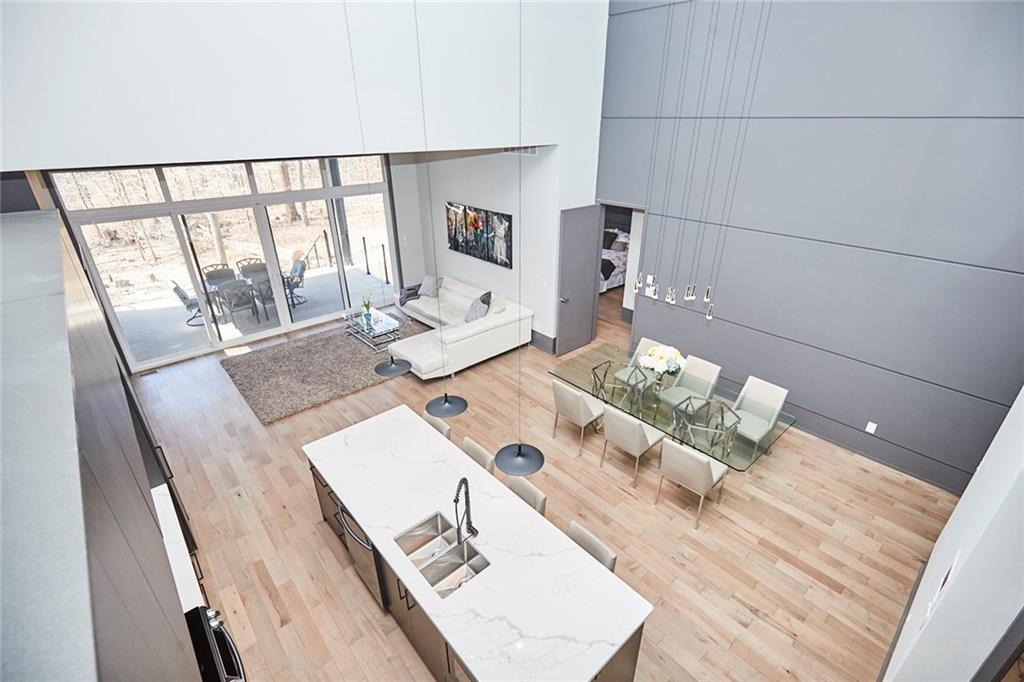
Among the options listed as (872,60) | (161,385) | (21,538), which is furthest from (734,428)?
(161,385)

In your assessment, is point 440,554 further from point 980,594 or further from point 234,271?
point 234,271

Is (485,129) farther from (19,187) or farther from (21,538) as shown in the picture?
(21,538)

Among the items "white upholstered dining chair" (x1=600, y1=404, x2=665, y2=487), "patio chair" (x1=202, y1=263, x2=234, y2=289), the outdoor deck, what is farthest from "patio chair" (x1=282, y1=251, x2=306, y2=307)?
"white upholstered dining chair" (x1=600, y1=404, x2=665, y2=487)

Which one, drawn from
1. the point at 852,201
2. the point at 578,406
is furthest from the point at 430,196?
the point at 852,201

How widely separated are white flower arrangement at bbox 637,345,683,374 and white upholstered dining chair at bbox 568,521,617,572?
2.27 metres

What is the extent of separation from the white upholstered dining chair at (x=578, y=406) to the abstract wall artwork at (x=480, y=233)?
3102 millimetres

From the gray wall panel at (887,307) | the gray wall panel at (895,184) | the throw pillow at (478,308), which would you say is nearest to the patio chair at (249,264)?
the throw pillow at (478,308)

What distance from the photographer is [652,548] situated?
4.40 meters

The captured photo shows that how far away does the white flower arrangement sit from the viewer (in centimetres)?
516

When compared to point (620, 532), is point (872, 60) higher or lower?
higher

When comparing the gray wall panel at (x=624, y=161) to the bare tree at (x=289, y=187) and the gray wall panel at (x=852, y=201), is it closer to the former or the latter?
the gray wall panel at (x=852, y=201)

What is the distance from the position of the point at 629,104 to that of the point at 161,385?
789cm

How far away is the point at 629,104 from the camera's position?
6.52m

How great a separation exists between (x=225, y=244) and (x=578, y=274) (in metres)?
5.77
